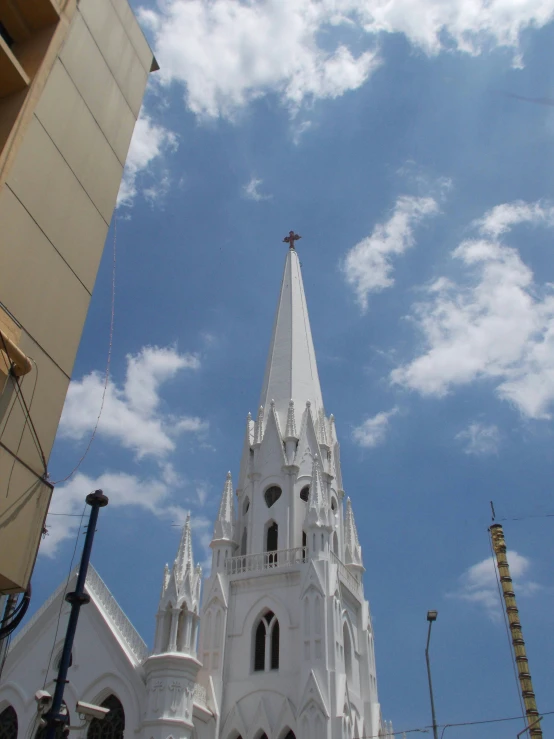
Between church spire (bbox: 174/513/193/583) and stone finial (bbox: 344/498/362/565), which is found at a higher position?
stone finial (bbox: 344/498/362/565)

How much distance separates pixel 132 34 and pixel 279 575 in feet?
74.6

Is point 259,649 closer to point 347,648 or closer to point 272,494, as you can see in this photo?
point 347,648

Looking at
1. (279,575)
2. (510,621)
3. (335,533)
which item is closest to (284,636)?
(279,575)

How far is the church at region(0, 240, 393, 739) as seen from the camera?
24906 millimetres

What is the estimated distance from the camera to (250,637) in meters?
29.1

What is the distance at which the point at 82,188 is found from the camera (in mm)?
10750

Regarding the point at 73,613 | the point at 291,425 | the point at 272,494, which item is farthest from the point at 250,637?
the point at 73,613

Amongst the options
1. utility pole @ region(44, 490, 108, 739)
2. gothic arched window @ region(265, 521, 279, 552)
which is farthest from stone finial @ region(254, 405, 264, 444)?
utility pole @ region(44, 490, 108, 739)

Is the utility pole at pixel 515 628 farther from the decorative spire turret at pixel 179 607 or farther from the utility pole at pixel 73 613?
the utility pole at pixel 73 613

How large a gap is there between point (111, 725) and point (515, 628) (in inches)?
1560

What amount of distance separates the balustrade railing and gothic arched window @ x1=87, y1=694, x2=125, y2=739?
25.7ft

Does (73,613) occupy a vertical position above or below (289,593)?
below

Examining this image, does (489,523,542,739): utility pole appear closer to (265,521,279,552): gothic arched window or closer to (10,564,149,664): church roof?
(265,521,279,552): gothic arched window

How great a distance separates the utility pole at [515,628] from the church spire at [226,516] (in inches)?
1128
